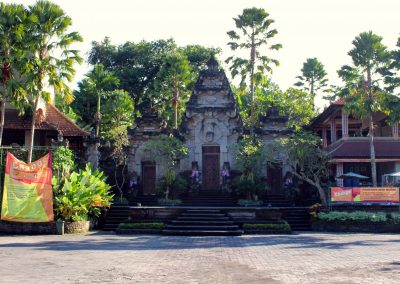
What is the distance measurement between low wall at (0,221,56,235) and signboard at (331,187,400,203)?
13.4 metres

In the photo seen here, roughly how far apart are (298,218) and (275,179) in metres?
7.14

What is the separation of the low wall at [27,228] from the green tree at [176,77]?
15835 millimetres

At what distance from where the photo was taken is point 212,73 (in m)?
31.4

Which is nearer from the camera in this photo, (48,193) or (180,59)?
(48,193)

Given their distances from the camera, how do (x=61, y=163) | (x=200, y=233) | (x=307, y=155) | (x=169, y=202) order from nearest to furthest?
(x=200, y=233)
(x=61, y=163)
(x=307, y=155)
(x=169, y=202)

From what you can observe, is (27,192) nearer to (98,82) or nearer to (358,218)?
(358,218)

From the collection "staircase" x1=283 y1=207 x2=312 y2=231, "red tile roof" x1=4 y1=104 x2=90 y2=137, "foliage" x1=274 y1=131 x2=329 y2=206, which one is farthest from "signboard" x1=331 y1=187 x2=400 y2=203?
"red tile roof" x1=4 y1=104 x2=90 y2=137

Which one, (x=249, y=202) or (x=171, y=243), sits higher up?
(x=249, y=202)

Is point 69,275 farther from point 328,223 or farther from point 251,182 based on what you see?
point 251,182

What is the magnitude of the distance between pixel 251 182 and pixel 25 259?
16595mm

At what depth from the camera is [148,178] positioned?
104ft

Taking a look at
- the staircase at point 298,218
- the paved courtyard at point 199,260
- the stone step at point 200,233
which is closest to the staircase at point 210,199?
the staircase at point 298,218

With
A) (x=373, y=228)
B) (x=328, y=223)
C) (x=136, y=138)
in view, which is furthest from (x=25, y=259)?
(x=136, y=138)

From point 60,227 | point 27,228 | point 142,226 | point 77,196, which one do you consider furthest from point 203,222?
point 27,228
